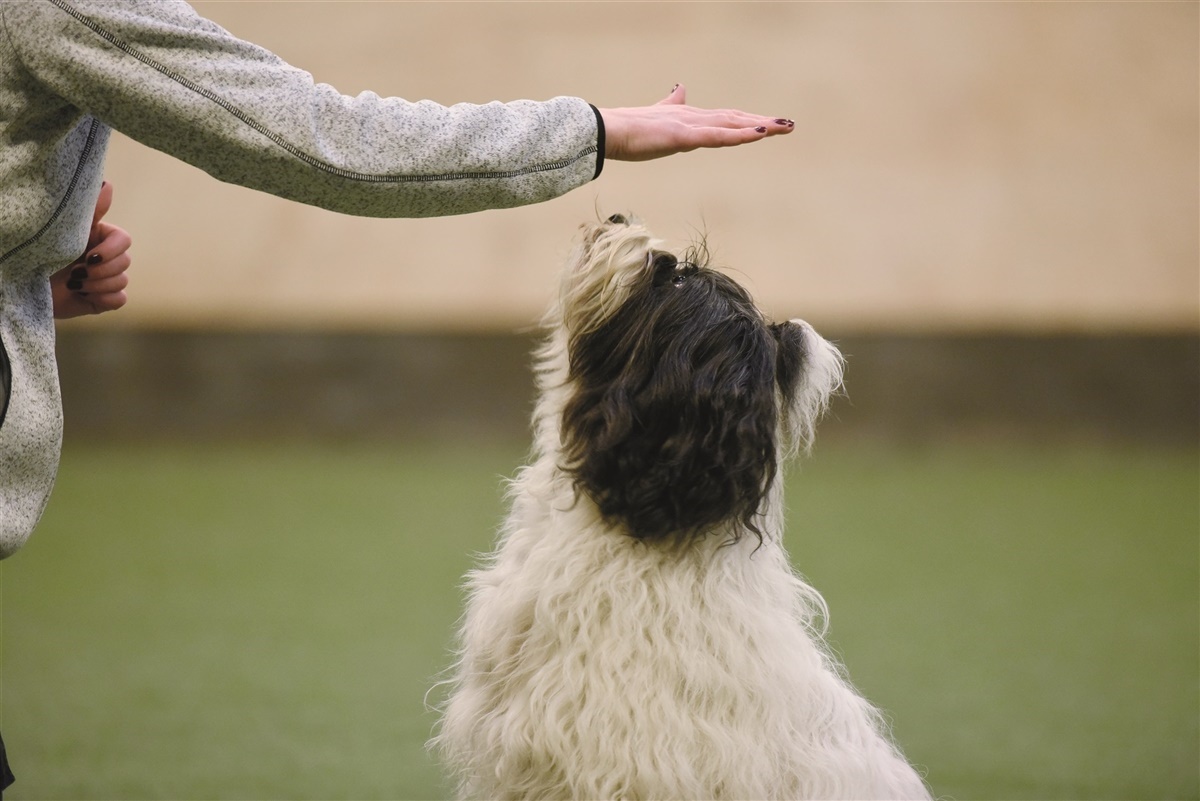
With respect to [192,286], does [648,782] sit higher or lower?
lower

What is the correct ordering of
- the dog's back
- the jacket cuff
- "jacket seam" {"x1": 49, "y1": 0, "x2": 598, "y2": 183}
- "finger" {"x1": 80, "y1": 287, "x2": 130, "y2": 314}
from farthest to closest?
"finger" {"x1": 80, "y1": 287, "x2": 130, "y2": 314} < the dog's back < the jacket cuff < "jacket seam" {"x1": 49, "y1": 0, "x2": 598, "y2": 183}

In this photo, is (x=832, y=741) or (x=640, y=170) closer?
(x=832, y=741)

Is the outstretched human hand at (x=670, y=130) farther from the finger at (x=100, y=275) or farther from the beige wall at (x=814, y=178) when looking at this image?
the beige wall at (x=814, y=178)

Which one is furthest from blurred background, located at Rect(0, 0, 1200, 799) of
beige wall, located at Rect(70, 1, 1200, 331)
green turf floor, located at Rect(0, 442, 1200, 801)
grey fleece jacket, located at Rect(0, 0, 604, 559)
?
grey fleece jacket, located at Rect(0, 0, 604, 559)

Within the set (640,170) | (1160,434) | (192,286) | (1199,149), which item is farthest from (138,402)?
(1199,149)

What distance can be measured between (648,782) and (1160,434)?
6.19 metres

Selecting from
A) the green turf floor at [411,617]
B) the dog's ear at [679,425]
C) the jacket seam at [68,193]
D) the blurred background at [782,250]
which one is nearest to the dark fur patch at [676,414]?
the dog's ear at [679,425]

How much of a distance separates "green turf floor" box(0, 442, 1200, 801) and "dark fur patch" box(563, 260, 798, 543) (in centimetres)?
134

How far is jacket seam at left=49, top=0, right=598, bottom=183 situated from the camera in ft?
3.47

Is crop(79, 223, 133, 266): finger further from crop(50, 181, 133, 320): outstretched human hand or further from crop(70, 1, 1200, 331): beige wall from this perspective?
crop(70, 1, 1200, 331): beige wall

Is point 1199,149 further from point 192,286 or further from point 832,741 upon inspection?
point 832,741

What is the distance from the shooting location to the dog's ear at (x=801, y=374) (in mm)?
1426

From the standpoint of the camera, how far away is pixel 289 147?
3.59 feet

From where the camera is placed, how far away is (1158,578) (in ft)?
13.7
